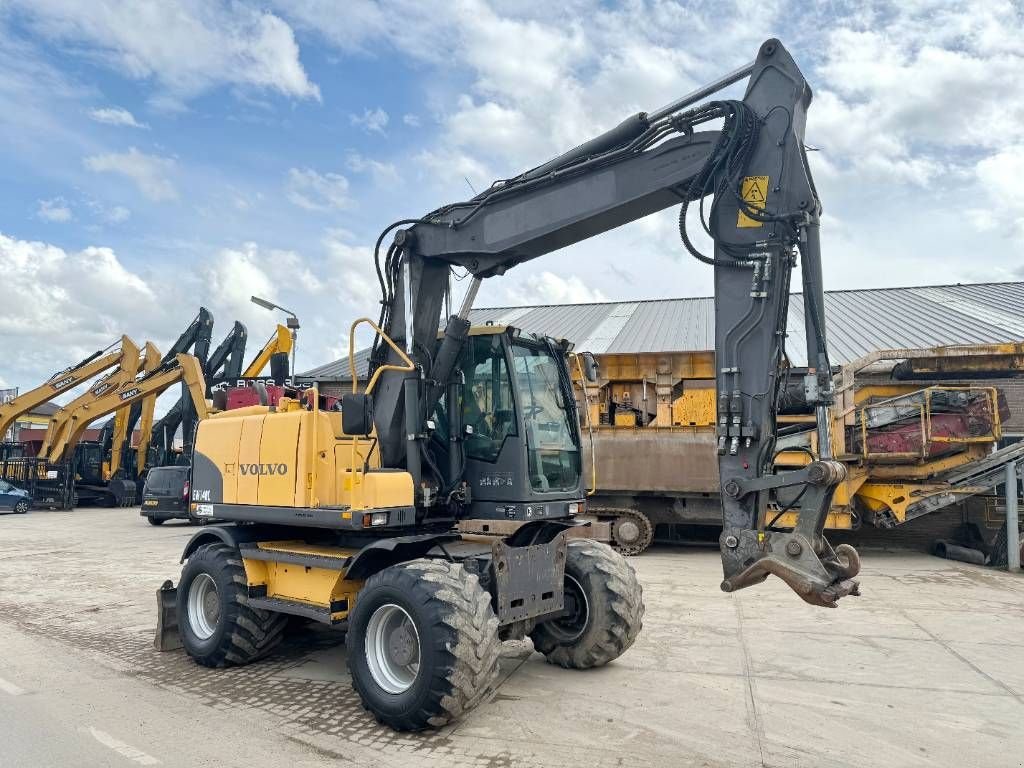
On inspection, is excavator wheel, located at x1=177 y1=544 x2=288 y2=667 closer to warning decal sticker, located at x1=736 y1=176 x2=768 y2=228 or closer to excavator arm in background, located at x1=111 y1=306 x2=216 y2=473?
warning decal sticker, located at x1=736 y1=176 x2=768 y2=228

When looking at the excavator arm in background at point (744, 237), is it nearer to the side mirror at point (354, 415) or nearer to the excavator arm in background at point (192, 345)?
the side mirror at point (354, 415)

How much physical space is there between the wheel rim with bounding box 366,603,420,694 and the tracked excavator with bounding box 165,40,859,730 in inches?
0.6

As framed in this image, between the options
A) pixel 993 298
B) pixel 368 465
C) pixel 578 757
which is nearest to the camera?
pixel 578 757

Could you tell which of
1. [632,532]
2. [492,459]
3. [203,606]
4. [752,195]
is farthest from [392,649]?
[632,532]

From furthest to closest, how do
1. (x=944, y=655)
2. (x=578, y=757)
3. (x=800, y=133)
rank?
1. (x=944, y=655)
2. (x=800, y=133)
3. (x=578, y=757)

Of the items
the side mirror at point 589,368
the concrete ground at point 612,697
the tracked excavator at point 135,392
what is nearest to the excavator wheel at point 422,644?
the concrete ground at point 612,697

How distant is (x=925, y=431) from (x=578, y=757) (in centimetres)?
1091

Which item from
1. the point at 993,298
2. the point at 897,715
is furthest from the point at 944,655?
the point at 993,298

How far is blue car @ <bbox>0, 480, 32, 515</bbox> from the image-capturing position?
2322cm

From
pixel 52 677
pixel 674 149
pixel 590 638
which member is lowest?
pixel 52 677

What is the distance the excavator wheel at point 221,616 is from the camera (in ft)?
21.1

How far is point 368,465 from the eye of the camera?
230 inches

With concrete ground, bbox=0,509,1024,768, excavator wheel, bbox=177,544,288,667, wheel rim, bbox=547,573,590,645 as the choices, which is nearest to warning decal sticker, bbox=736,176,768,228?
wheel rim, bbox=547,573,590,645

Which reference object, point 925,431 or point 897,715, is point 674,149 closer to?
point 897,715
